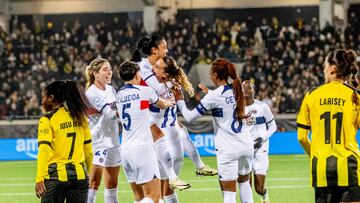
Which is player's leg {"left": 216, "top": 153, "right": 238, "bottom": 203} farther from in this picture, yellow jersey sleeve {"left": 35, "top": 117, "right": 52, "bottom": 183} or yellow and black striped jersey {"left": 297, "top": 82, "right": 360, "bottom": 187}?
yellow and black striped jersey {"left": 297, "top": 82, "right": 360, "bottom": 187}

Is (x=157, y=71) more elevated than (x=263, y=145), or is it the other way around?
(x=157, y=71)

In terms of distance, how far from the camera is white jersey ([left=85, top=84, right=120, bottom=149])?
36.6ft

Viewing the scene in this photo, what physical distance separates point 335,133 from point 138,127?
3.00 m

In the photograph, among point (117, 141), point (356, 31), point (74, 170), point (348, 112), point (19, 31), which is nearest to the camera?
point (348, 112)

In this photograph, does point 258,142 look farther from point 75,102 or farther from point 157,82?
point 75,102

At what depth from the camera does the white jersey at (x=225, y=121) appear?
984 cm

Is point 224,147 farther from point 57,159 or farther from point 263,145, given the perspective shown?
point 263,145

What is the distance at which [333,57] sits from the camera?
7219 mm

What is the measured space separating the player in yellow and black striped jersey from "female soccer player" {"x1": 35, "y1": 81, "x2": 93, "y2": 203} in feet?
7.98

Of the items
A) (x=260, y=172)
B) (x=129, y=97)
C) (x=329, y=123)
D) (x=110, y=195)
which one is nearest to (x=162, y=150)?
(x=129, y=97)

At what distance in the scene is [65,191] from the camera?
28.0 feet

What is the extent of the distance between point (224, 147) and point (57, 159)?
228 cm

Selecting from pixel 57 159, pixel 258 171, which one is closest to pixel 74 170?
pixel 57 159

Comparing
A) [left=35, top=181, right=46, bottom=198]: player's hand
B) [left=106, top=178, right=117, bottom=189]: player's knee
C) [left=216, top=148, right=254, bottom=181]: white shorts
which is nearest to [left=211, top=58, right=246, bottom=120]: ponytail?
[left=216, top=148, right=254, bottom=181]: white shorts
